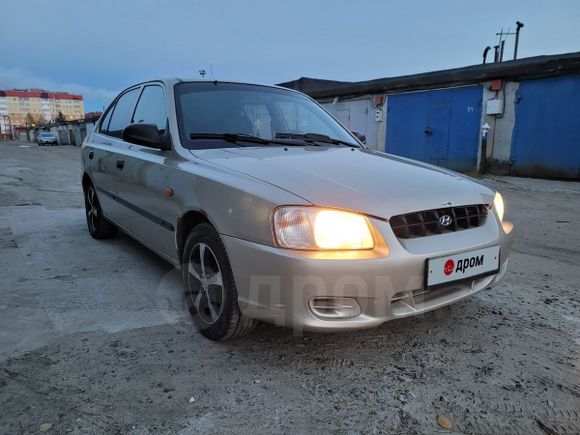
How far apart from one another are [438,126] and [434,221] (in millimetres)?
11283

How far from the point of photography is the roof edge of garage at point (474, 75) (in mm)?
9766

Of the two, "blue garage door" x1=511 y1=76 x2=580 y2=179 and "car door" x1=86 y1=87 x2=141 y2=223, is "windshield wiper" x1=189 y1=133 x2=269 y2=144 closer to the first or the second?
"car door" x1=86 y1=87 x2=141 y2=223

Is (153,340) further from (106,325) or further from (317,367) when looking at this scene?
(317,367)

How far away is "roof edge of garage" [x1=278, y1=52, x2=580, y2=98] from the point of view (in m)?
9.77

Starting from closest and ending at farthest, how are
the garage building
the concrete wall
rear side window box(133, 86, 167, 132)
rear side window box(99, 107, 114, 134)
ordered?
rear side window box(133, 86, 167, 132), rear side window box(99, 107, 114, 134), the garage building, the concrete wall

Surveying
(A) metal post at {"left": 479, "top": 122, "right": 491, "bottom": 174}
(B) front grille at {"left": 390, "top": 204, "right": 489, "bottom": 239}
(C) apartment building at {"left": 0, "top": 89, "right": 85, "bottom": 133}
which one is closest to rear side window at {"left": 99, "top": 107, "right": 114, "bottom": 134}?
(B) front grille at {"left": 390, "top": 204, "right": 489, "bottom": 239}

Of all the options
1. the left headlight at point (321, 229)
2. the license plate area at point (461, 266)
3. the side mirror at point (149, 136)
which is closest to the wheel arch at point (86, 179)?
the side mirror at point (149, 136)

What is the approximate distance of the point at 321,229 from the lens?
1969 mm

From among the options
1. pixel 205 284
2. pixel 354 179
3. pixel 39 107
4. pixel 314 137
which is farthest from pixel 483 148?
pixel 39 107

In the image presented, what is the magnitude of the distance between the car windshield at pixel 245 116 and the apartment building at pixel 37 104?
11396cm

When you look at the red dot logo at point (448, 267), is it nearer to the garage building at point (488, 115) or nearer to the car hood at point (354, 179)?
the car hood at point (354, 179)

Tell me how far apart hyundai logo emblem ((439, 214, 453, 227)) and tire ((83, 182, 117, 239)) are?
3454mm

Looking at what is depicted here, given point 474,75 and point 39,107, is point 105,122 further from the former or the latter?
point 39,107

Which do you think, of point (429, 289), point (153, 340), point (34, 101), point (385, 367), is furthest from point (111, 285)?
point (34, 101)
